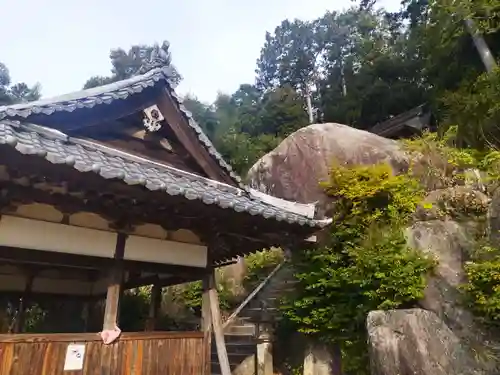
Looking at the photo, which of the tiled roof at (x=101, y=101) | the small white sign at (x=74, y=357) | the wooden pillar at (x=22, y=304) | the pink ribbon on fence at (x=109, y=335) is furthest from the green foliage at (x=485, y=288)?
the wooden pillar at (x=22, y=304)

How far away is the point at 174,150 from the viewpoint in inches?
272

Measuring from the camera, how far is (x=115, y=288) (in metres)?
5.16

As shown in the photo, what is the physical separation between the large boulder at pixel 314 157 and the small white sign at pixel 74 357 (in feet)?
30.7

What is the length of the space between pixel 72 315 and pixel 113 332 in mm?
7060

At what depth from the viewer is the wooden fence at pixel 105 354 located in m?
4.30

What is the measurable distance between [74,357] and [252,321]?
7.78 m

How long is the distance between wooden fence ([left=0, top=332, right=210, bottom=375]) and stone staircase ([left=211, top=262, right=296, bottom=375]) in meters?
3.96

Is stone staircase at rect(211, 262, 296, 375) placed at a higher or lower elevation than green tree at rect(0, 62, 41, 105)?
lower

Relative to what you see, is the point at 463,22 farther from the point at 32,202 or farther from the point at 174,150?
the point at 32,202

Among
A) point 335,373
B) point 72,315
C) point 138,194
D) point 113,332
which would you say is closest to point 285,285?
point 335,373

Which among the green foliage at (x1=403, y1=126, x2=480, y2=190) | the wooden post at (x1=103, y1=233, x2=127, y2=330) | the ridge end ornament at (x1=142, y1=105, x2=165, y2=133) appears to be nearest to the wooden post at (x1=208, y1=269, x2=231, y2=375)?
the wooden post at (x1=103, y1=233, x2=127, y2=330)

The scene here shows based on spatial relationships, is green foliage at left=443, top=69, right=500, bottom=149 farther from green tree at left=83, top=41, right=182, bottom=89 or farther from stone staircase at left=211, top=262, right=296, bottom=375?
green tree at left=83, top=41, right=182, bottom=89

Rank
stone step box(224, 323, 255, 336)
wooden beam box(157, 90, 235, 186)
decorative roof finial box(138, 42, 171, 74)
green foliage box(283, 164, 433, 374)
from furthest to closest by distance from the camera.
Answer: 1. stone step box(224, 323, 255, 336)
2. green foliage box(283, 164, 433, 374)
3. decorative roof finial box(138, 42, 171, 74)
4. wooden beam box(157, 90, 235, 186)

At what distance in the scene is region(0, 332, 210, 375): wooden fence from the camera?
169 inches
